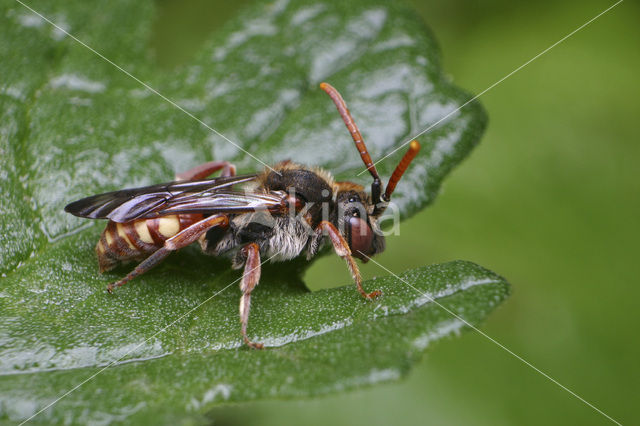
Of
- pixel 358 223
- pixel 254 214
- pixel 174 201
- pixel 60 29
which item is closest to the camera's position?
pixel 174 201

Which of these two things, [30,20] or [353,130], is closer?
[353,130]

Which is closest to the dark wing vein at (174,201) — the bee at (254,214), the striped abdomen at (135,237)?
the bee at (254,214)

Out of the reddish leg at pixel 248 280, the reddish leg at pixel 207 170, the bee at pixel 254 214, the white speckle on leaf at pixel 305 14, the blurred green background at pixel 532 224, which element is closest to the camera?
the reddish leg at pixel 248 280

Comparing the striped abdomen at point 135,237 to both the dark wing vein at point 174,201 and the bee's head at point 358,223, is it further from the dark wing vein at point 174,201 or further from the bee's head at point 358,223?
the bee's head at point 358,223

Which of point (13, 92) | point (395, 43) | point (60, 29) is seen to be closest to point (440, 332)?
point (395, 43)

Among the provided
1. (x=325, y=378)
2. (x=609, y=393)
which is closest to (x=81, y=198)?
(x=325, y=378)

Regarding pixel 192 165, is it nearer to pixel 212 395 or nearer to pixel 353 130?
pixel 353 130

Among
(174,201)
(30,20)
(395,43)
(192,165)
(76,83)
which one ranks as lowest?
(174,201)
